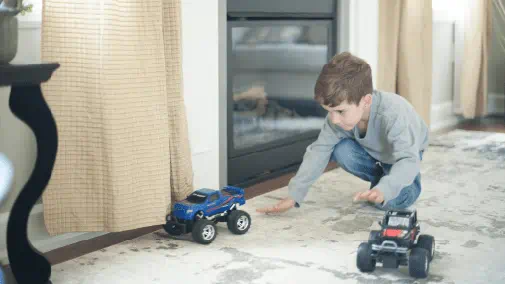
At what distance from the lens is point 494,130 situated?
4.25 meters

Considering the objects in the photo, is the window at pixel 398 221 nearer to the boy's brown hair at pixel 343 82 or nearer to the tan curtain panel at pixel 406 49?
the boy's brown hair at pixel 343 82

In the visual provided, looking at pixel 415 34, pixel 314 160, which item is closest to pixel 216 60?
pixel 314 160

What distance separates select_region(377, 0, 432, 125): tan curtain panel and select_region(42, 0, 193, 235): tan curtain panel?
1745 millimetres

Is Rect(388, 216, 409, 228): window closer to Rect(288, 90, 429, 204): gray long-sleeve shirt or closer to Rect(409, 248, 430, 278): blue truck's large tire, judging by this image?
Rect(409, 248, 430, 278): blue truck's large tire

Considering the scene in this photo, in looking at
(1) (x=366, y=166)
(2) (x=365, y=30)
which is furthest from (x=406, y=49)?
(1) (x=366, y=166)

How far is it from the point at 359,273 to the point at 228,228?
20.3 inches

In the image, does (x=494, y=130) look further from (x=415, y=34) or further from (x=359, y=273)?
(x=359, y=273)

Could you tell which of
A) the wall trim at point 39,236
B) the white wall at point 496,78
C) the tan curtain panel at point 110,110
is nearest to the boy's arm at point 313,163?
the tan curtain panel at point 110,110

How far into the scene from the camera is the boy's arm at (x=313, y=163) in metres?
2.27

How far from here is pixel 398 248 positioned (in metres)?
1.68

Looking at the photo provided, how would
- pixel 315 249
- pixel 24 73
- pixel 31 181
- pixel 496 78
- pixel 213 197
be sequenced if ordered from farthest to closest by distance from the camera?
pixel 496 78, pixel 213 197, pixel 315 249, pixel 31 181, pixel 24 73

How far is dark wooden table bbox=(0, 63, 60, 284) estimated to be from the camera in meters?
1.49

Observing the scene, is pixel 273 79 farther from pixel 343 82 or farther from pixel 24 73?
pixel 24 73

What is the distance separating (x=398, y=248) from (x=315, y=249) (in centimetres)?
33
